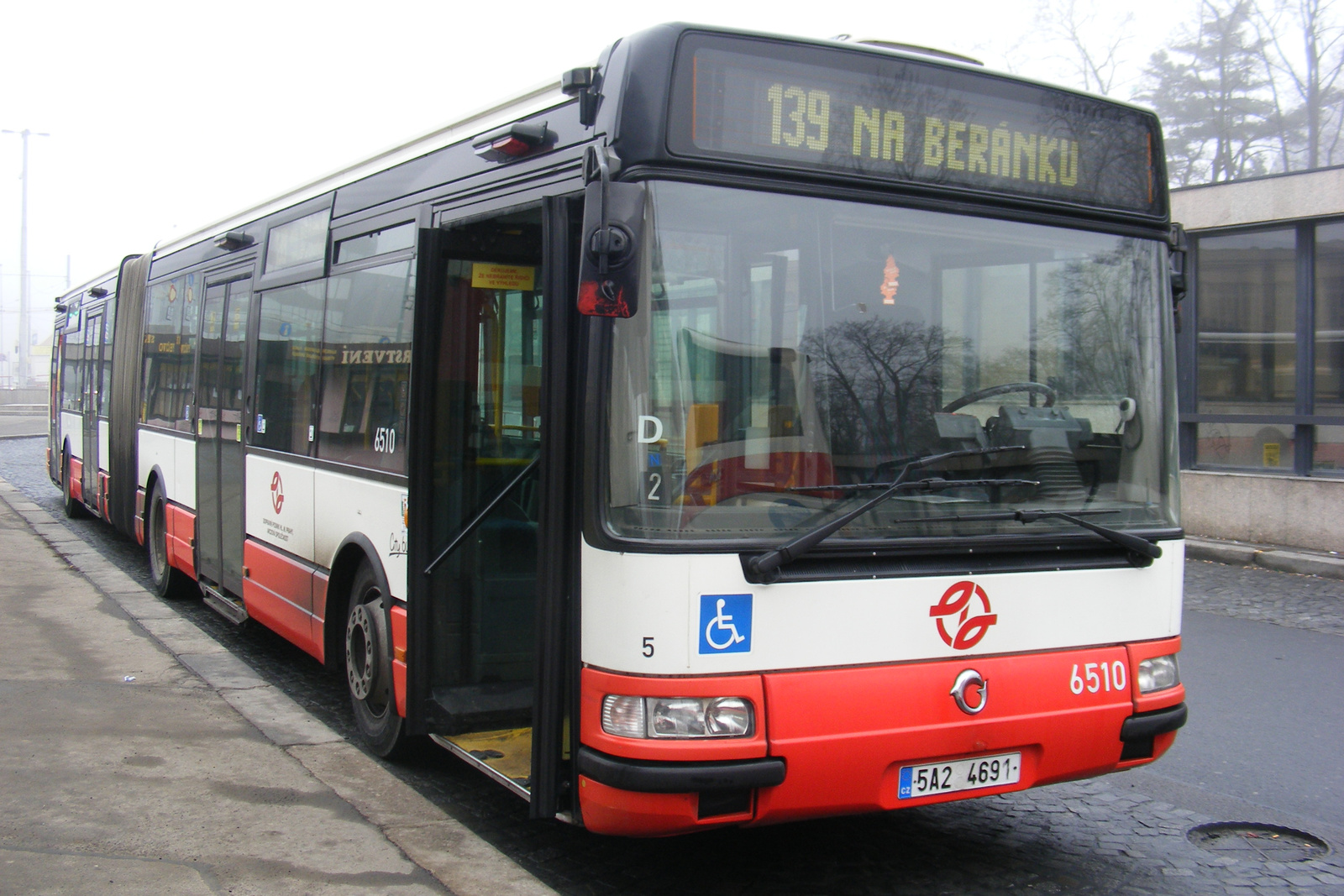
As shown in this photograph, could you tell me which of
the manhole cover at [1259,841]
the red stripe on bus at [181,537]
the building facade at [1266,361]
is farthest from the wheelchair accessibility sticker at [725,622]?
the building facade at [1266,361]

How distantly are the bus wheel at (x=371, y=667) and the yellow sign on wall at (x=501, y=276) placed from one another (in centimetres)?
147

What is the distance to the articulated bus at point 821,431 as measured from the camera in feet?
12.2

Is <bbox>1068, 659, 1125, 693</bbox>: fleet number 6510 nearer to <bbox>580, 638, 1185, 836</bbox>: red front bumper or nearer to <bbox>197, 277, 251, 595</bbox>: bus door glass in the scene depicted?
<bbox>580, 638, 1185, 836</bbox>: red front bumper

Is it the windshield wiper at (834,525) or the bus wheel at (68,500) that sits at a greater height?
the windshield wiper at (834,525)

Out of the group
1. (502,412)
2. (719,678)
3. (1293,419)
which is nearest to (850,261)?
(719,678)

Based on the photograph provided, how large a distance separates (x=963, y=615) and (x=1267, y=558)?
9518 millimetres

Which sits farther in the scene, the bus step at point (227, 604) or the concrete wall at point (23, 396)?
the concrete wall at point (23, 396)

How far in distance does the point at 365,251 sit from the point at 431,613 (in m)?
1.90

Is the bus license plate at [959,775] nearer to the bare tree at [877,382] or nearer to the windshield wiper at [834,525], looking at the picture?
the windshield wiper at [834,525]

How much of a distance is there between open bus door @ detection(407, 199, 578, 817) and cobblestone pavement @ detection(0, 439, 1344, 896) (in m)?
0.42

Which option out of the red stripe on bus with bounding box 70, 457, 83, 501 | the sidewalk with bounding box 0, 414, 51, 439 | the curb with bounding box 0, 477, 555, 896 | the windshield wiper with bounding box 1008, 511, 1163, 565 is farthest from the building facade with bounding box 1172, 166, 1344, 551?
the sidewalk with bounding box 0, 414, 51, 439

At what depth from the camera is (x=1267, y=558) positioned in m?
12.2

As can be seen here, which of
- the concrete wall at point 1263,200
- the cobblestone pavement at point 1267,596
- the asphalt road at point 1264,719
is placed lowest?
the asphalt road at point 1264,719

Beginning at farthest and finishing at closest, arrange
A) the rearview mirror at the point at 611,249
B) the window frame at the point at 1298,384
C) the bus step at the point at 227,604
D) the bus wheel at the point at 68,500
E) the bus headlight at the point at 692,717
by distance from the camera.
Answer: the bus wheel at the point at 68,500 → the window frame at the point at 1298,384 → the bus step at the point at 227,604 → the bus headlight at the point at 692,717 → the rearview mirror at the point at 611,249
